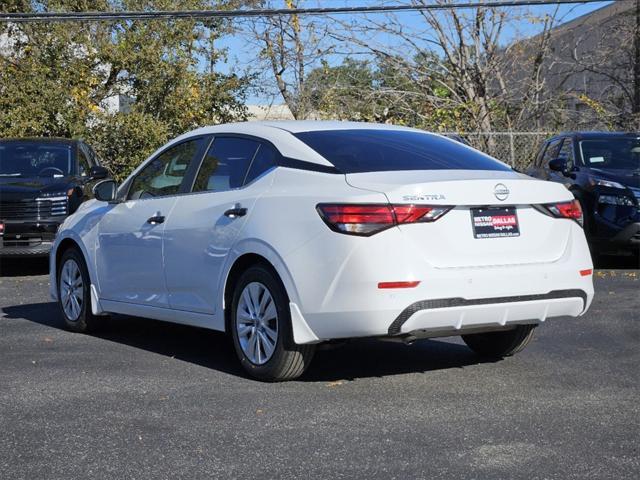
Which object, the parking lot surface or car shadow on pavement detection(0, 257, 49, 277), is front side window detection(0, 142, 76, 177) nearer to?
car shadow on pavement detection(0, 257, 49, 277)

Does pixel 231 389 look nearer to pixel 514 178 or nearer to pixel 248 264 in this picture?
pixel 248 264

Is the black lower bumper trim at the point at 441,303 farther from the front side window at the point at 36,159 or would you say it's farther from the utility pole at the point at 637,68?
the utility pole at the point at 637,68

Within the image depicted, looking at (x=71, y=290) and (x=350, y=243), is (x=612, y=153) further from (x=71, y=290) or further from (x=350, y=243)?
(x=350, y=243)

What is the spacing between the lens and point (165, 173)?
8.44 metres

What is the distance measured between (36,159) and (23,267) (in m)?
1.57

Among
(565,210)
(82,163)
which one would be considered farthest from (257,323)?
(82,163)

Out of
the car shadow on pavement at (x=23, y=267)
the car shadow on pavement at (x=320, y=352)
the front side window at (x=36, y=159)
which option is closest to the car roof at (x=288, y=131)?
the car shadow on pavement at (x=320, y=352)

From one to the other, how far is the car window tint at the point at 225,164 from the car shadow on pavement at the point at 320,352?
4.02 ft

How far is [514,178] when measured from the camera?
6957mm

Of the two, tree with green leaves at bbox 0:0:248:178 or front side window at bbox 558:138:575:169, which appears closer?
front side window at bbox 558:138:575:169

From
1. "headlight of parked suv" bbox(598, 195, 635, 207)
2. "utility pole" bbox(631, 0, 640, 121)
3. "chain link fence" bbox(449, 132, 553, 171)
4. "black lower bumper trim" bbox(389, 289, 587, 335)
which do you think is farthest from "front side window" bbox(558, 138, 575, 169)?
"utility pole" bbox(631, 0, 640, 121)

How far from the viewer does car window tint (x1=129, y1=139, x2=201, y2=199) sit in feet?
27.0

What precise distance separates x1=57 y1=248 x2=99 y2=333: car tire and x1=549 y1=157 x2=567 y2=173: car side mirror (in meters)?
7.59

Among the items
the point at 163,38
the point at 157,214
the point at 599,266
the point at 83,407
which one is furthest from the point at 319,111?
the point at 83,407
